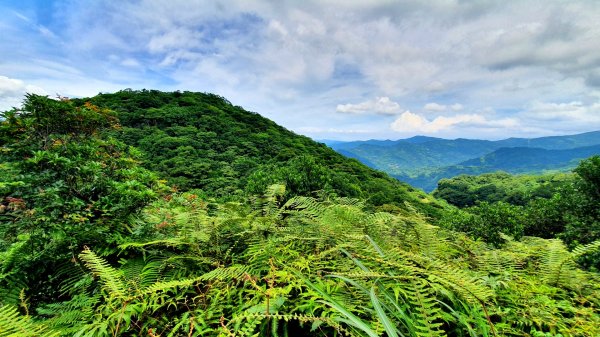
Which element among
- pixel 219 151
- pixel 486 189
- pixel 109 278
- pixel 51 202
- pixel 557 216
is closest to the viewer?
pixel 109 278

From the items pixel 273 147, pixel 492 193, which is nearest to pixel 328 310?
pixel 273 147

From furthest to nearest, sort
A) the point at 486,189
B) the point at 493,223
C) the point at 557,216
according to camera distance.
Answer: the point at 486,189, the point at 493,223, the point at 557,216

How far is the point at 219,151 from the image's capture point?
33094 millimetres

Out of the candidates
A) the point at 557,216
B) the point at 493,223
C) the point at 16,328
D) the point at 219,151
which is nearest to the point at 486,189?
the point at 557,216

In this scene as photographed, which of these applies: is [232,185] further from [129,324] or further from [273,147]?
[129,324]

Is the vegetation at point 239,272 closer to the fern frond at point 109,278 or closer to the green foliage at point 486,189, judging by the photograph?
the fern frond at point 109,278

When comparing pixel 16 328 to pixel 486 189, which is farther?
pixel 486 189

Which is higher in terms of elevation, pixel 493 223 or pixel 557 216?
pixel 557 216

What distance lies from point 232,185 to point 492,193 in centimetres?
7857

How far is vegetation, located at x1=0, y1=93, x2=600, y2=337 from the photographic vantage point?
1.50 meters

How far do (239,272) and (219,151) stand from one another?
32.6m

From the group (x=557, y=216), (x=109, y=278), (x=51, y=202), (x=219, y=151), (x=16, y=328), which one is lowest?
(x=557, y=216)

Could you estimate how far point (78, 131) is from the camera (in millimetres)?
4332

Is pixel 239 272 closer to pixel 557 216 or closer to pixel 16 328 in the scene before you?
pixel 16 328
